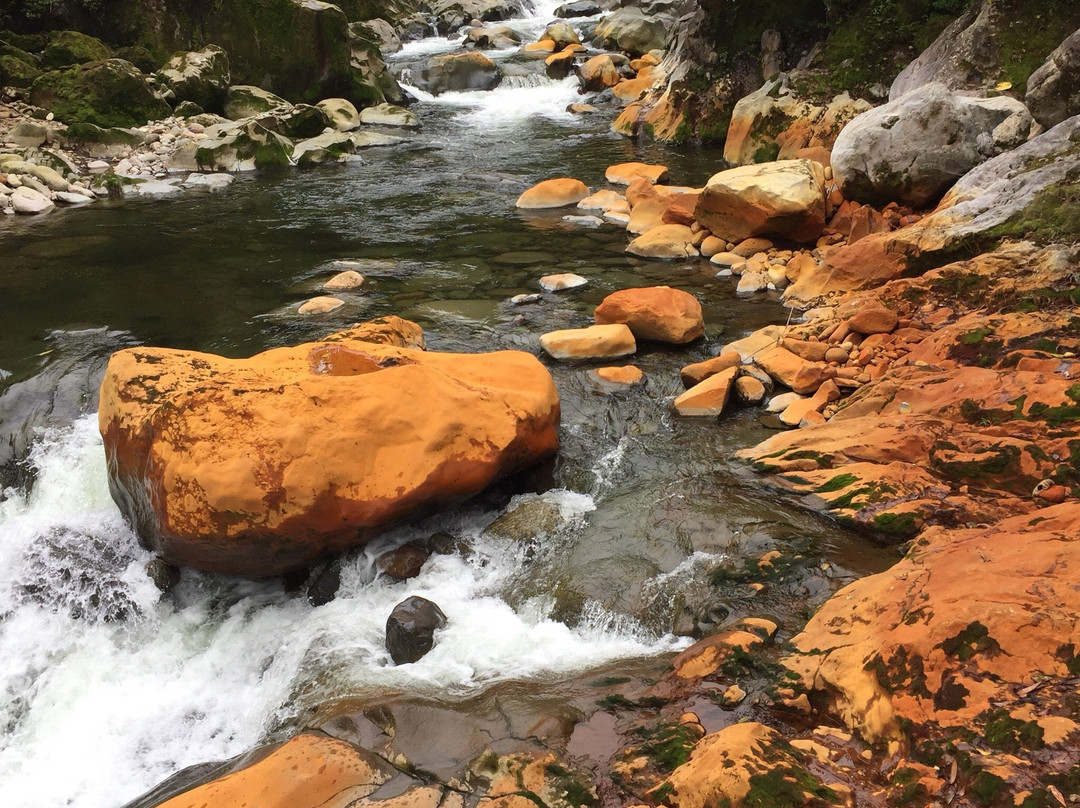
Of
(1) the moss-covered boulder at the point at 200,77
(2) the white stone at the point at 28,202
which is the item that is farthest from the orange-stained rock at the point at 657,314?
(1) the moss-covered boulder at the point at 200,77

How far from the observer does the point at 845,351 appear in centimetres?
622

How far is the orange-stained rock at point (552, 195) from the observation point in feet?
38.5

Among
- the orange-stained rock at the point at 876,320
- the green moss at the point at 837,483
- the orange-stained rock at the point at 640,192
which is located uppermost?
the orange-stained rock at the point at 876,320

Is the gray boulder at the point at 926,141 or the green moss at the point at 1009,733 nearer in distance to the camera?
the green moss at the point at 1009,733

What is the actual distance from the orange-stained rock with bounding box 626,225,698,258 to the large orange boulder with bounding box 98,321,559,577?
15.3ft

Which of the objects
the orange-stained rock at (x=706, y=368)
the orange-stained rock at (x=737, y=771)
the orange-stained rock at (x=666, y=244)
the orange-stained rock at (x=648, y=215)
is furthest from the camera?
the orange-stained rock at (x=648, y=215)

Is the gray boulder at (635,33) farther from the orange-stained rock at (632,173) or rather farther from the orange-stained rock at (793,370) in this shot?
the orange-stained rock at (793,370)

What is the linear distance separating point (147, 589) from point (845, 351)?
209 inches

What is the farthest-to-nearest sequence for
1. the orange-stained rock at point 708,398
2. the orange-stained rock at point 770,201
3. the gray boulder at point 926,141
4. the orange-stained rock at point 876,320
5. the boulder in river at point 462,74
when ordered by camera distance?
the boulder in river at point 462,74 → the orange-stained rock at point 770,201 → the gray boulder at point 926,141 → the orange-stained rock at point 876,320 → the orange-stained rock at point 708,398

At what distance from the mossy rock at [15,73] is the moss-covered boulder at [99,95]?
37 cm

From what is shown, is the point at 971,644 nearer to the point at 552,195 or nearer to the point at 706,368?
the point at 706,368

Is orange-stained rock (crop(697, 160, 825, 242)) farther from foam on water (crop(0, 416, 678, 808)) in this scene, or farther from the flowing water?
foam on water (crop(0, 416, 678, 808))

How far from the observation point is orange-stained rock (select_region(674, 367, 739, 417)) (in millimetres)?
6074

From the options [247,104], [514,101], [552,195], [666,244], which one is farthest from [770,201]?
[247,104]
